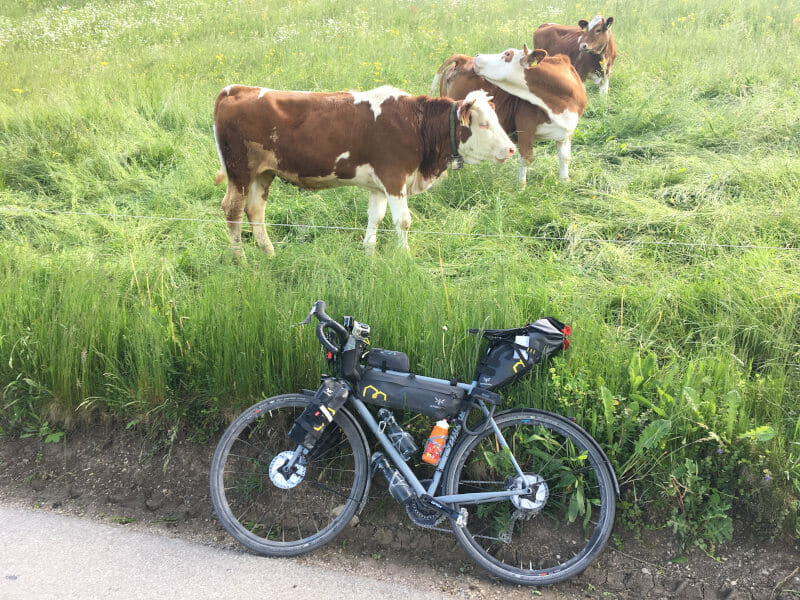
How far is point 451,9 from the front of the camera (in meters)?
14.1

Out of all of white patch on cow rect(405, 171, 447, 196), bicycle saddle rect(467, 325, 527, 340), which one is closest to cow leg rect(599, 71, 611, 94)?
white patch on cow rect(405, 171, 447, 196)

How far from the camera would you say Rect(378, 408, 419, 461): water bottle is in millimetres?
2871

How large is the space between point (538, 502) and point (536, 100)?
4.71 meters

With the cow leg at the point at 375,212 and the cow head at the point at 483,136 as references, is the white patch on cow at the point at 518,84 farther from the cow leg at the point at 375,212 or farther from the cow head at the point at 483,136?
the cow leg at the point at 375,212

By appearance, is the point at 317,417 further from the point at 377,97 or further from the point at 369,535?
the point at 377,97

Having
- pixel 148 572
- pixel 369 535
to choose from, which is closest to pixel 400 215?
pixel 369 535

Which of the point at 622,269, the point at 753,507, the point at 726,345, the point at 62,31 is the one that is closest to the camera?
the point at 753,507

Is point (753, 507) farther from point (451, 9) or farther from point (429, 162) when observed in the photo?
point (451, 9)

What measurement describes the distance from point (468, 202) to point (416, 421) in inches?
129

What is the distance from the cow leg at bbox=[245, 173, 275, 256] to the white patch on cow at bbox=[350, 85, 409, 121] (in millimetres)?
912

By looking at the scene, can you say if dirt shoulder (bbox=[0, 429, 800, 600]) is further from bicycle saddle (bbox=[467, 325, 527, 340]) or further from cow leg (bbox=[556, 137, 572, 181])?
cow leg (bbox=[556, 137, 572, 181])

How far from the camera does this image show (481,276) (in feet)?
13.1

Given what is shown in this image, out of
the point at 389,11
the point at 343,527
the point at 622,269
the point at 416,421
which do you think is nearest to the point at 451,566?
the point at 343,527

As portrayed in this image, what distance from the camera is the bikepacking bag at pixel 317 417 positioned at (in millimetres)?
2850
